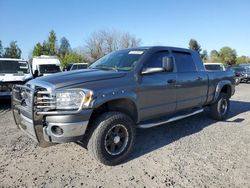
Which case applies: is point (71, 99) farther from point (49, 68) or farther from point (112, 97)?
point (49, 68)

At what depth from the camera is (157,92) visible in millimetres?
4707

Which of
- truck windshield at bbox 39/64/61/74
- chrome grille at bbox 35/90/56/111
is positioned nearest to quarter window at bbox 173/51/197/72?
chrome grille at bbox 35/90/56/111

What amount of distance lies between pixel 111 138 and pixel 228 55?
65006mm

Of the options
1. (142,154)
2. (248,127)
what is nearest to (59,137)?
(142,154)

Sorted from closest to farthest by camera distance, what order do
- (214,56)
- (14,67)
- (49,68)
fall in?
(14,67) < (49,68) < (214,56)

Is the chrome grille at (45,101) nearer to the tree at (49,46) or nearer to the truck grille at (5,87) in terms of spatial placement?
the truck grille at (5,87)

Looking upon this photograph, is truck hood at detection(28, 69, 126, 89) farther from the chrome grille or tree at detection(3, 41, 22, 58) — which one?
tree at detection(3, 41, 22, 58)

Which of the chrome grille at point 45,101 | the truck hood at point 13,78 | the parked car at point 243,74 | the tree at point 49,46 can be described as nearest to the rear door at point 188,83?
the chrome grille at point 45,101

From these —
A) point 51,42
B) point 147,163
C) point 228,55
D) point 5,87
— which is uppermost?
point 51,42

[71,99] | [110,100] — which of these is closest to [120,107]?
[110,100]

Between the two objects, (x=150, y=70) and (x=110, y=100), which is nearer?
(x=110, y=100)

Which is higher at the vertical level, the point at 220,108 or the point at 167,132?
the point at 220,108

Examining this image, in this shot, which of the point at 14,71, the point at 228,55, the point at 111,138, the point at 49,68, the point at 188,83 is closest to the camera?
the point at 111,138

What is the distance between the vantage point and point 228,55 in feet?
205
